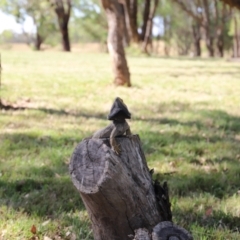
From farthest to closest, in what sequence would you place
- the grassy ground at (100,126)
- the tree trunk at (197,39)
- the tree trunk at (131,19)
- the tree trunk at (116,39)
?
1. the tree trunk at (197,39)
2. the tree trunk at (131,19)
3. the tree trunk at (116,39)
4. the grassy ground at (100,126)

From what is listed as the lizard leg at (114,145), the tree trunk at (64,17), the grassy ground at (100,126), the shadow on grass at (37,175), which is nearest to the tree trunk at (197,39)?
the tree trunk at (64,17)

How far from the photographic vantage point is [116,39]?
10898mm

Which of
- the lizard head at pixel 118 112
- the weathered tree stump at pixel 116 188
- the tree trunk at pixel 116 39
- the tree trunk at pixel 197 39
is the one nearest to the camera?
the weathered tree stump at pixel 116 188

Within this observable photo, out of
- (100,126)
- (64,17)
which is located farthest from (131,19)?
(100,126)

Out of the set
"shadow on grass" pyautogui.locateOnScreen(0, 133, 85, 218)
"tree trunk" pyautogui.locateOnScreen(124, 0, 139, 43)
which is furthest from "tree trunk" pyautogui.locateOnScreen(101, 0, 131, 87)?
"tree trunk" pyautogui.locateOnScreen(124, 0, 139, 43)

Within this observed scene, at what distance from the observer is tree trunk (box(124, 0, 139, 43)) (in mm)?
27734

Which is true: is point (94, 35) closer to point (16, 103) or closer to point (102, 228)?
point (16, 103)

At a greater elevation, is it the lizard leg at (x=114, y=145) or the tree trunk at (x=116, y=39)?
the tree trunk at (x=116, y=39)

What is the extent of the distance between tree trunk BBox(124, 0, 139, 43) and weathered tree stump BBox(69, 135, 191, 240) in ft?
83.2

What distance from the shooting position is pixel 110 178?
2562 mm

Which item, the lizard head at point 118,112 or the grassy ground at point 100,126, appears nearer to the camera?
the lizard head at point 118,112

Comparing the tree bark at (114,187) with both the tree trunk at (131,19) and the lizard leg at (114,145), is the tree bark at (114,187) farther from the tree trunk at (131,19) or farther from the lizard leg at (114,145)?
the tree trunk at (131,19)

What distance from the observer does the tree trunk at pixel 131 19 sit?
1092 inches

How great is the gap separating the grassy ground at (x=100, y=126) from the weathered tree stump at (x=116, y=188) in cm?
76
